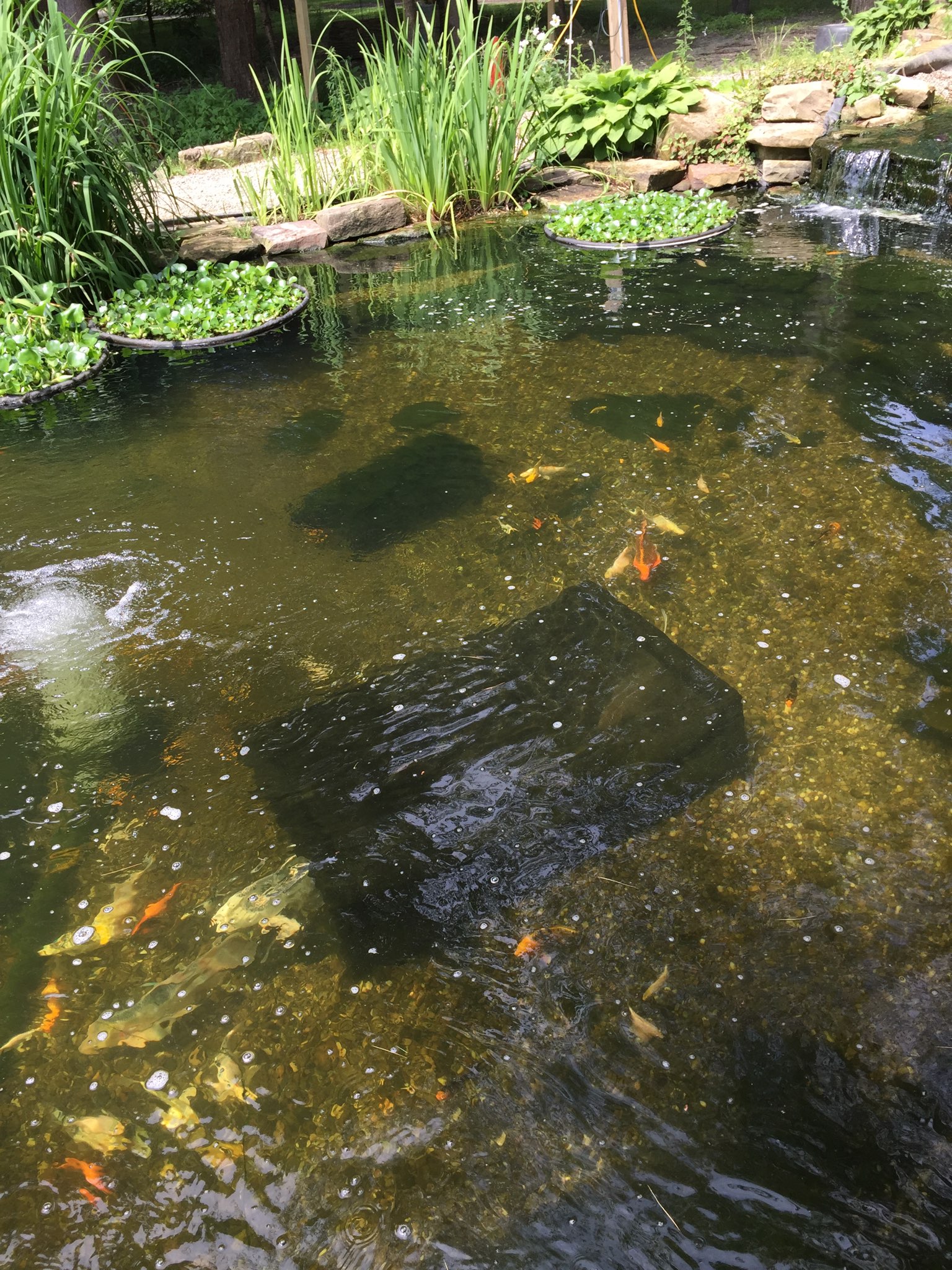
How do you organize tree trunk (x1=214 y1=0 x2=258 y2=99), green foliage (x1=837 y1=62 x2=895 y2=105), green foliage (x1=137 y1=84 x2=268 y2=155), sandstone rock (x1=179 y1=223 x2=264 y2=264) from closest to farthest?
1. sandstone rock (x1=179 y1=223 x2=264 y2=264)
2. green foliage (x1=837 y1=62 x2=895 y2=105)
3. green foliage (x1=137 y1=84 x2=268 y2=155)
4. tree trunk (x1=214 y1=0 x2=258 y2=99)

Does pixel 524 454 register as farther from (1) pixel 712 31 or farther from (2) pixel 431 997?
(1) pixel 712 31

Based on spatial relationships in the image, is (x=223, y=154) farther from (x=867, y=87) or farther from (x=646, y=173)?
(x=867, y=87)

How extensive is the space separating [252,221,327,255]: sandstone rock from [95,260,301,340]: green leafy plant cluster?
3.33ft

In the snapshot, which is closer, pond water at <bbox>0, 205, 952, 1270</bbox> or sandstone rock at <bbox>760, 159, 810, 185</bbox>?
pond water at <bbox>0, 205, 952, 1270</bbox>

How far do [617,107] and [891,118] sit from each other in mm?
2702

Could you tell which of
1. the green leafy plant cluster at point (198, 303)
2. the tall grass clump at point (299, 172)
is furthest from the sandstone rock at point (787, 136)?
the green leafy plant cluster at point (198, 303)

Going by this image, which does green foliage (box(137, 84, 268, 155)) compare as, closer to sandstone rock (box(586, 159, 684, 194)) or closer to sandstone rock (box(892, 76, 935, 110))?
sandstone rock (box(586, 159, 684, 194))

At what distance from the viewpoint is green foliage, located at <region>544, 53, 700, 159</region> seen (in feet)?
29.0

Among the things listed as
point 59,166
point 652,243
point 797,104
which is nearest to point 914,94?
point 797,104

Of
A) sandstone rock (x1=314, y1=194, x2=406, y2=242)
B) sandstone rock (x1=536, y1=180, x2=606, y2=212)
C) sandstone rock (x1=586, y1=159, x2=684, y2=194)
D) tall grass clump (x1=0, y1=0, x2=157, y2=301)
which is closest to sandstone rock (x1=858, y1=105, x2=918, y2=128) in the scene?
sandstone rock (x1=586, y1=159, x2=684, y2=194)

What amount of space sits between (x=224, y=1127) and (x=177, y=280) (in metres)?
5.94

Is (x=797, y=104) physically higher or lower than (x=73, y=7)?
lower

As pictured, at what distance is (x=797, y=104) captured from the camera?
9.02m

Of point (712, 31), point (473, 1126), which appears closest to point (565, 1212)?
point (473, 1126)
